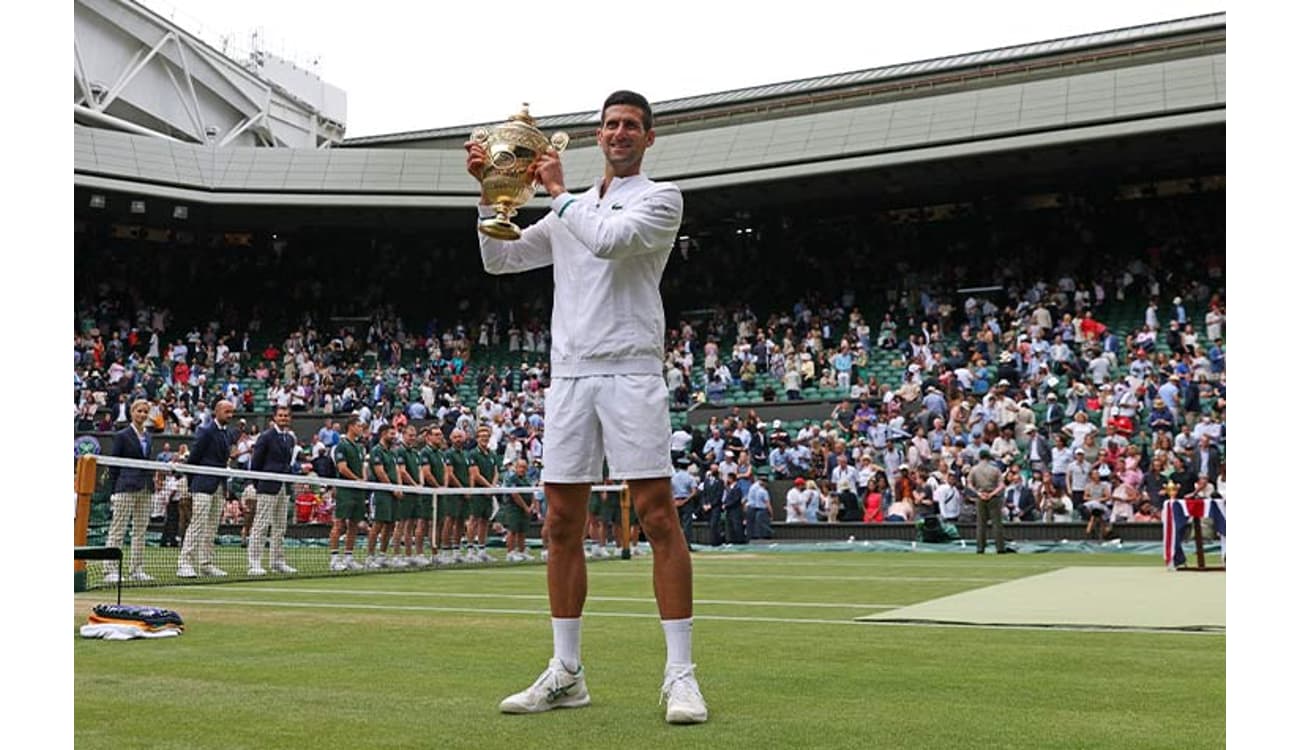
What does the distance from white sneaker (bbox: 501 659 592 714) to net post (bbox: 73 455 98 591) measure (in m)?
8.21

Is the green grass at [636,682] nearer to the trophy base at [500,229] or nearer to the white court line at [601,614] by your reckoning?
the white court line at [601,614]

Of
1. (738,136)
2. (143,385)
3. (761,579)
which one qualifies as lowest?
(761,579)

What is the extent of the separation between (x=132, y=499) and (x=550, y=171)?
9.87 meters

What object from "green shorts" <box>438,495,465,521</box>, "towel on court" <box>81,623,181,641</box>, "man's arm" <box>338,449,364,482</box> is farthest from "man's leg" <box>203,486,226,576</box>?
"towel on court" <box>81,623,181,641</box>

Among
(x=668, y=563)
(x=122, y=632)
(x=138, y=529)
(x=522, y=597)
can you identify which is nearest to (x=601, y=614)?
(x=522, y=597)

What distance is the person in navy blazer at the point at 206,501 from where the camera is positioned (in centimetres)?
1364

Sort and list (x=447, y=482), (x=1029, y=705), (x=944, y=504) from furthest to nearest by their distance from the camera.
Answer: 1. (x=944, y=504)
2. (x=447, y=482)
3. (x=1029, y=705)

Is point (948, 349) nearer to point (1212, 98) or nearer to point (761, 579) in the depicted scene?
point (1212, 98)

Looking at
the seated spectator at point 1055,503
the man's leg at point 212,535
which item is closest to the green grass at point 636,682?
the man's leg at point 212,535

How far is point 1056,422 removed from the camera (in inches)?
943

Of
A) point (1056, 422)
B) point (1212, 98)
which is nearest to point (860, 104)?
point (1212, 98)

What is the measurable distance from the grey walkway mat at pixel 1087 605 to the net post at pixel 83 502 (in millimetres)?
7112

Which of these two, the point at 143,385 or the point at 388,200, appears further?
the point at 388,200

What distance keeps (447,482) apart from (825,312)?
1774cm
